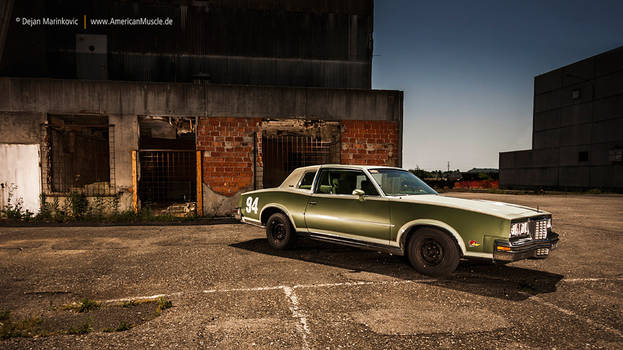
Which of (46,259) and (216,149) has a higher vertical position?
(216,149)

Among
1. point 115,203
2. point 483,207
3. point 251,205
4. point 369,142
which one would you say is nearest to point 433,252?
point 483,207

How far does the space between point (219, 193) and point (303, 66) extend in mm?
6870

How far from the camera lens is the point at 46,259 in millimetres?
5062

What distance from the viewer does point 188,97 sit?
941 cm

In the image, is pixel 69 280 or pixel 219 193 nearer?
pixel 69 280

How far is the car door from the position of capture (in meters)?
4.50

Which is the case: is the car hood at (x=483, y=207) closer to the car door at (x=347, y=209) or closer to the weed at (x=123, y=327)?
the car door at (x=347, y=209)

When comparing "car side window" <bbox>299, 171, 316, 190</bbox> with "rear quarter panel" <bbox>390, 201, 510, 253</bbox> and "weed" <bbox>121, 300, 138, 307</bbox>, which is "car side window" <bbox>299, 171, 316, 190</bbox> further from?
"weed" <bbox>121, 300, 138, 307</bbox>

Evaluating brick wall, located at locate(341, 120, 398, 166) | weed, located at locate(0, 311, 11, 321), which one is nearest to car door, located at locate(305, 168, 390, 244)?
weed, located at locate(0, 311, 11, 321)

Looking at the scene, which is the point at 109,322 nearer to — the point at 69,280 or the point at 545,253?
the point at 69,280

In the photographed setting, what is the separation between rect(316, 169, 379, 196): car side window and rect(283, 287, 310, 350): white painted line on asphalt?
1900 millimetres

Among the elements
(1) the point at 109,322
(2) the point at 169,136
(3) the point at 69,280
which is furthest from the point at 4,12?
(1) the point at 109,322

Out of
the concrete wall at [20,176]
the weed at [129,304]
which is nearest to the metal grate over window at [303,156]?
the concrete wall at [20,176]

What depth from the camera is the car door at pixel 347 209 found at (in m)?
4.50
